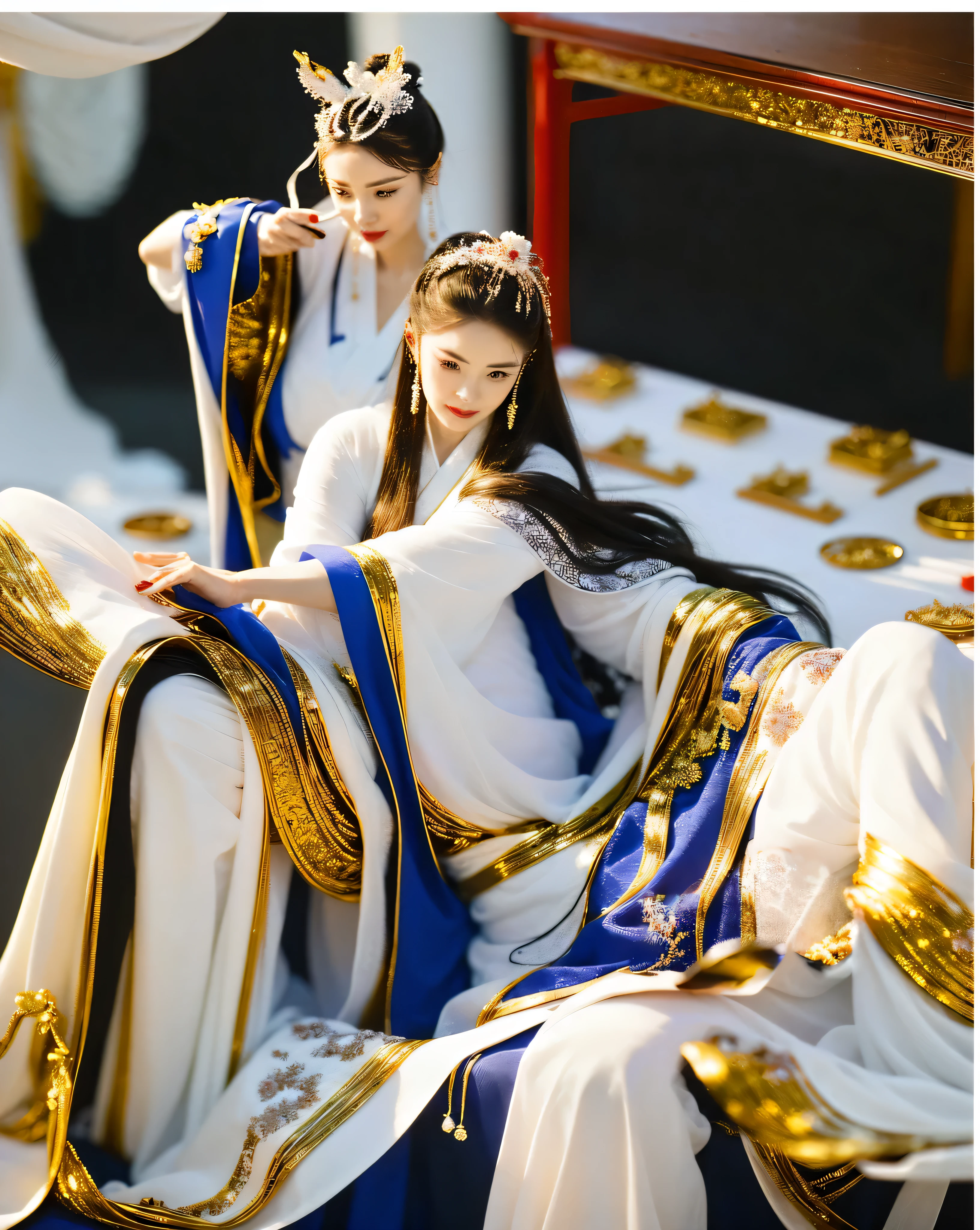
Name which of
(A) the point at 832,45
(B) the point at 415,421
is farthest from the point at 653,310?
(B) the point at 415,421

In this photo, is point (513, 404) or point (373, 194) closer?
point (513, 404)

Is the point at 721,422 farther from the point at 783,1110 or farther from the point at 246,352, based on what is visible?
the point at 783,1110

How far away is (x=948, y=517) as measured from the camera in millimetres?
3434

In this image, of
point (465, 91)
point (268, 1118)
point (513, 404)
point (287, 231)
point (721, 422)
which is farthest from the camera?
point (721, 422)

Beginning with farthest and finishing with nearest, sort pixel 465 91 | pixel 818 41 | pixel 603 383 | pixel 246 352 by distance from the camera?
pixel 603 383
pixel 465 91
pixel 818 41
pixel 246 352

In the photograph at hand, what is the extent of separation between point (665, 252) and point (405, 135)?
2231 millimetres

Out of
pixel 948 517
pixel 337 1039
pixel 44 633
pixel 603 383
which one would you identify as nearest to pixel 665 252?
pixel 603 383

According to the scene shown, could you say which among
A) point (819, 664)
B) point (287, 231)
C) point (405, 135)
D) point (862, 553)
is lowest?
point (862, 553)

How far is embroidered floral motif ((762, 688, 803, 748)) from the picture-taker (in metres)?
1.90

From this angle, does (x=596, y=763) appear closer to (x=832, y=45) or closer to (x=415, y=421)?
(x=415, y=421)

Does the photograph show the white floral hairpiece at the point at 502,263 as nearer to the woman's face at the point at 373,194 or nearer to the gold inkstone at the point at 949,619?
the woman's face at the point at 373,194

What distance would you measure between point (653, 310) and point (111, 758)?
3.07 meters

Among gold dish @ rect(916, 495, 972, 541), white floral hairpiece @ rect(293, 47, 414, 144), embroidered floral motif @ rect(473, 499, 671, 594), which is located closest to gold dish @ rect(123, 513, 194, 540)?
white floral hairpiece @ rect(293, 47, 414, 144)

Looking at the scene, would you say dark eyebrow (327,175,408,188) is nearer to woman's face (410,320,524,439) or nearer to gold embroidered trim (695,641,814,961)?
woman's face (410,320,524,439)
